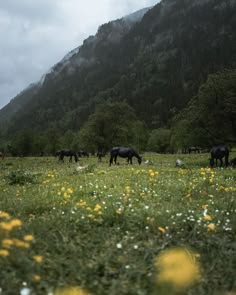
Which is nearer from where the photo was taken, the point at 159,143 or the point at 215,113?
the point at 215,113

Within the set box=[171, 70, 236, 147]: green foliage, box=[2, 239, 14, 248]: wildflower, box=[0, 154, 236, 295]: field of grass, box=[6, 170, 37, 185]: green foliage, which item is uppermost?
box=[171, 70, 236, 147]: green foliage

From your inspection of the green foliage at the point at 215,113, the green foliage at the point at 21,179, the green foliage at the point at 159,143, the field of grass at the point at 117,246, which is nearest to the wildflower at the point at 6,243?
the field of grass at the point at 117,246

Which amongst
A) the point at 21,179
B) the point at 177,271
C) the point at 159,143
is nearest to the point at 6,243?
the point at 177,271

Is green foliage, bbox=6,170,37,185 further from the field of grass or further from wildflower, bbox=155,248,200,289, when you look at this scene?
wildflower, bbox=155,248,200,289

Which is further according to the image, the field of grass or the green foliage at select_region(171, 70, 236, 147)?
the green foliage at select_region(171, 70, 236, 147)

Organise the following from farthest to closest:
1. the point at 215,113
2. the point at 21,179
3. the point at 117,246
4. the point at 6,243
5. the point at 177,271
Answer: the point at 215,113 → the point at 21,179 → the point at 117,246 → the point at 6,243 → the point at 177,271

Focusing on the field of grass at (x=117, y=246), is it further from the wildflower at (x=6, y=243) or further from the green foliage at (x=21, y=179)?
the green foliage at (x=21, y=179)

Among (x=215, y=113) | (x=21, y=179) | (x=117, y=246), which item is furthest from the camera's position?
(x=215, y=113)

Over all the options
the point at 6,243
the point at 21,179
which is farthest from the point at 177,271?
the point at 21,179

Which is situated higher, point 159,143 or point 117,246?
point 159,143

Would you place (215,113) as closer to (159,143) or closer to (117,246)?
(117,246)

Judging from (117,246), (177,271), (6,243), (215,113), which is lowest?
(117,246)

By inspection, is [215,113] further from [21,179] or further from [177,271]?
[177,271]

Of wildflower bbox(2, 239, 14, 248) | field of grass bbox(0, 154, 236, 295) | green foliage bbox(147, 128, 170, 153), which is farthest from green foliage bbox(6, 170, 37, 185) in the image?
green foliage bbox(147, 128, 170, 153)
